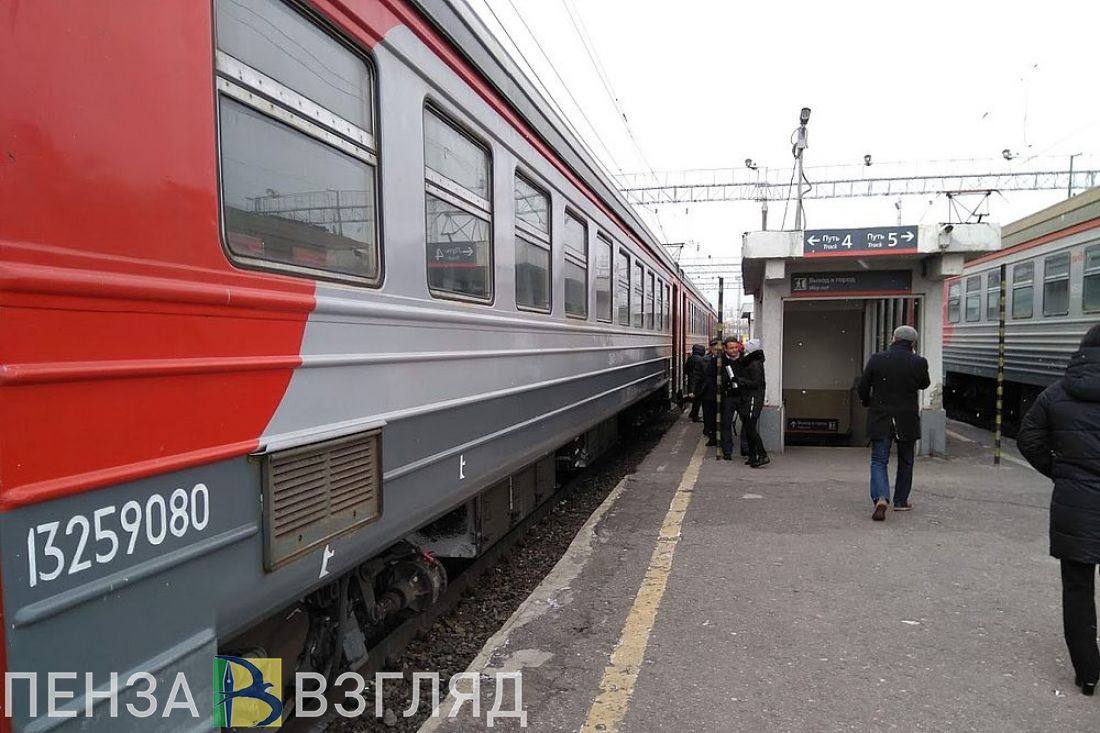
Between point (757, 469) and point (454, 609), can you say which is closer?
point (454, 609)

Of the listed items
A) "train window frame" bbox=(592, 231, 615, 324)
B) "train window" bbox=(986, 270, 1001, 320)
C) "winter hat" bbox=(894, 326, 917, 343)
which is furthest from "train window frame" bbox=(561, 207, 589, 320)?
"train window" bbox=(986, 270, 1001, 320)

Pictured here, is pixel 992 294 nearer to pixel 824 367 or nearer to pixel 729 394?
pixel 824 367

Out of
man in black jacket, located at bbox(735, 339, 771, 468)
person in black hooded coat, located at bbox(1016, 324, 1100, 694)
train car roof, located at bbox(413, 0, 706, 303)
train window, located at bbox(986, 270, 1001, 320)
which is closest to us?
person in black hooded coat, located at bbox(1016, 324, 1100, 694)


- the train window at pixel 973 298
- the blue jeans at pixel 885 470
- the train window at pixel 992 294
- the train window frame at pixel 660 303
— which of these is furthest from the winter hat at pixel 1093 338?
the train window at pixel 973 298

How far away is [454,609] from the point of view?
4203mm

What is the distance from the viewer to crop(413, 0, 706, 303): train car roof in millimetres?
3133

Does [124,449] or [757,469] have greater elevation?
[124,449]

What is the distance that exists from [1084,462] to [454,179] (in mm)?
2933

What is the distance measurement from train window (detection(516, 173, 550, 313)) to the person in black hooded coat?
268 centimetres

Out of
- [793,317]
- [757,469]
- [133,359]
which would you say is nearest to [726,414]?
[757,469]

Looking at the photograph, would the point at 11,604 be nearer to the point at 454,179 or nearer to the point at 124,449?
the point at 124,449

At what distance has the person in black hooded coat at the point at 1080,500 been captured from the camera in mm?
2865

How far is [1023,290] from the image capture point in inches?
423

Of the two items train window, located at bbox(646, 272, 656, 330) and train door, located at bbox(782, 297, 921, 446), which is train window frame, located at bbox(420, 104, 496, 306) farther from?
train door, located at bbox(782, 297, 921, 446)
